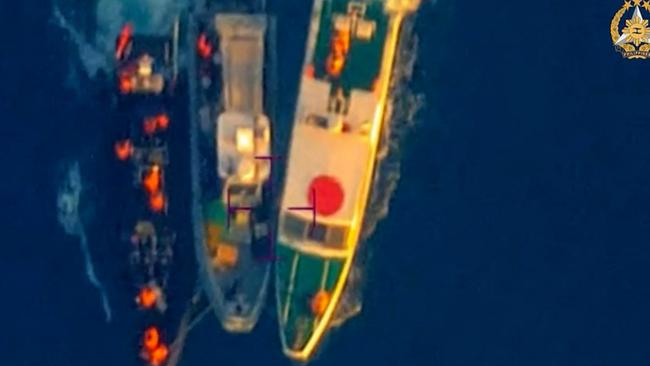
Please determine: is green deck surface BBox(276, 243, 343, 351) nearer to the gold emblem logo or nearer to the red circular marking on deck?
the red circular marking on deck

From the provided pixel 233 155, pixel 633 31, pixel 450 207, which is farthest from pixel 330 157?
pixel 633 31

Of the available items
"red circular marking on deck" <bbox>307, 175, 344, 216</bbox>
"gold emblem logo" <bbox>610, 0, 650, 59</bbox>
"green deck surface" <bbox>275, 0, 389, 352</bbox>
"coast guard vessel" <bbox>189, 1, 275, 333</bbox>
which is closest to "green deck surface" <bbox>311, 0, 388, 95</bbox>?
"green deck surface" <bbox>275, 0, 389, 352</bbox>

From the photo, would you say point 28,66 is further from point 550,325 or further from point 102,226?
point 550,325

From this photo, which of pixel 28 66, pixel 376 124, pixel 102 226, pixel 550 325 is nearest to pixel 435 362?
pixel 550 325

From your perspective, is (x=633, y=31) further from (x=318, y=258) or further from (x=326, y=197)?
(x=318, y=258)

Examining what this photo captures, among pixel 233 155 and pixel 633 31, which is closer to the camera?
pixel 233 155
